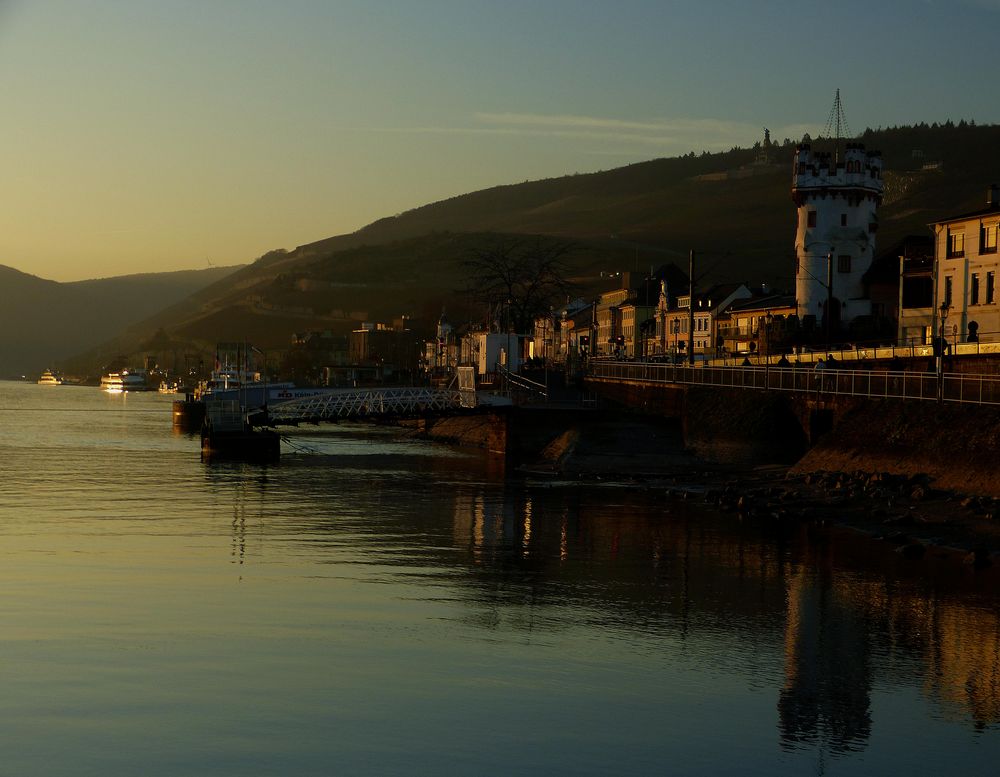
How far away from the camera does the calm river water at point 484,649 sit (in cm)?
2172

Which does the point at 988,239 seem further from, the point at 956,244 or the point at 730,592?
the point at 730,592

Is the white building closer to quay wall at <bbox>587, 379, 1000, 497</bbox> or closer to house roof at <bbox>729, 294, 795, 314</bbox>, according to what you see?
house roof at <bbox>729, 294, 795, 314</bbox>

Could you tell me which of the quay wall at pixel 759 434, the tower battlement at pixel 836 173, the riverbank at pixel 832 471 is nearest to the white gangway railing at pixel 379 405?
the quay wall at pixel 759 434

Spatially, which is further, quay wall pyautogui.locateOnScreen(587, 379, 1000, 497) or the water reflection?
quay wall pyautogui.locateOnScreen(587, 379, 1000, 497)

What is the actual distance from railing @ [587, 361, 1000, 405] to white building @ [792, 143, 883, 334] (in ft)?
81.7

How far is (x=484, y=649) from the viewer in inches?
1125

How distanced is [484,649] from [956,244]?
211 feet

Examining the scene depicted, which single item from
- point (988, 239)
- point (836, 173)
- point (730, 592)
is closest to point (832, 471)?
point (730, 592)

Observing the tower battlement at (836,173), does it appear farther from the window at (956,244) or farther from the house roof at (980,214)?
the window at (956,244)

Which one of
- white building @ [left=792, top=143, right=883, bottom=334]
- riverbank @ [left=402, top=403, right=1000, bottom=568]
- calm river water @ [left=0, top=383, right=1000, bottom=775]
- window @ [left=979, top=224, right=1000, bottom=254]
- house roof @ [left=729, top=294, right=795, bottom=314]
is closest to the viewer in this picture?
calm river water @ [left=0, top=383, right=1000, bottom=775]

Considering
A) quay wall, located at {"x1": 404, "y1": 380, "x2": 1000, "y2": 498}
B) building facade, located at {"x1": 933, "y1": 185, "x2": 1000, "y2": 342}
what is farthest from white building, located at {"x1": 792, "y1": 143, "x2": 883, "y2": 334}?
quay wall, located at {"x1": 404, "y1": 380, "x2": 1000, "y2": 498}

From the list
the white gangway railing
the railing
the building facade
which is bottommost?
the white gangway railing

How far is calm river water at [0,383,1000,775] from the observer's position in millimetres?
21719

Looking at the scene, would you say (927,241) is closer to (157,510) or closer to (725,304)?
(725,304)
